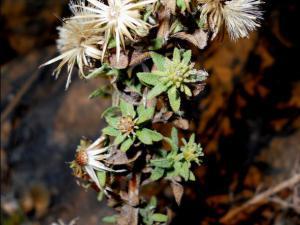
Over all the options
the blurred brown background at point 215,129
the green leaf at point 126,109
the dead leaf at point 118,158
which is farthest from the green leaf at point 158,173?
the blurred brown background at point 215,129

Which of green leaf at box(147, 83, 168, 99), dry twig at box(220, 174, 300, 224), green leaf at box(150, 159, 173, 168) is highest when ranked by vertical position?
green leaf at box(147, 83, 168, 99)

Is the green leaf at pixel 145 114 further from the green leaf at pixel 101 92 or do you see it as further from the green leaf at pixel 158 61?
the green leaf at pixel 101 92

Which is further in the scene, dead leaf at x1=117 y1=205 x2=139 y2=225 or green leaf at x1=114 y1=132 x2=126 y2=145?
dead leaf at x1=117 y1=205 x2=139 y2=225

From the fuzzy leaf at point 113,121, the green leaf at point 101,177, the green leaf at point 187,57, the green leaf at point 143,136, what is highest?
the green leaf at point 187,57

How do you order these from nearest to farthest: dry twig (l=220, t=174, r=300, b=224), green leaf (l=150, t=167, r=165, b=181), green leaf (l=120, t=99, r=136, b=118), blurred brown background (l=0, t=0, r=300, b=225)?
green leaf (l=120, t=99, r=136, b=118)
green leaf (l=150, t=167, r=165, b=181)
dry twig (l=220, t=174, r=300, b=224)
blurred brown background (l=0, t=0, r=300, b=225)

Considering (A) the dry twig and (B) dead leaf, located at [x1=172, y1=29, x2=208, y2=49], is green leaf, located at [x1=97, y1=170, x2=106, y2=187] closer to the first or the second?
(B) dead leaf, located at [x1=172, y1=29, x2=208, y2=49]

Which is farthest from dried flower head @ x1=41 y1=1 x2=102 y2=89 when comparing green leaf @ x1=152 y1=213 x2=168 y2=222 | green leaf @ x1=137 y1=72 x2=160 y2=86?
green leaf @ x1=152 y1=213 x2=168 y2=222

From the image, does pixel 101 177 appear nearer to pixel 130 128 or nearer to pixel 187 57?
pixel 130 128
